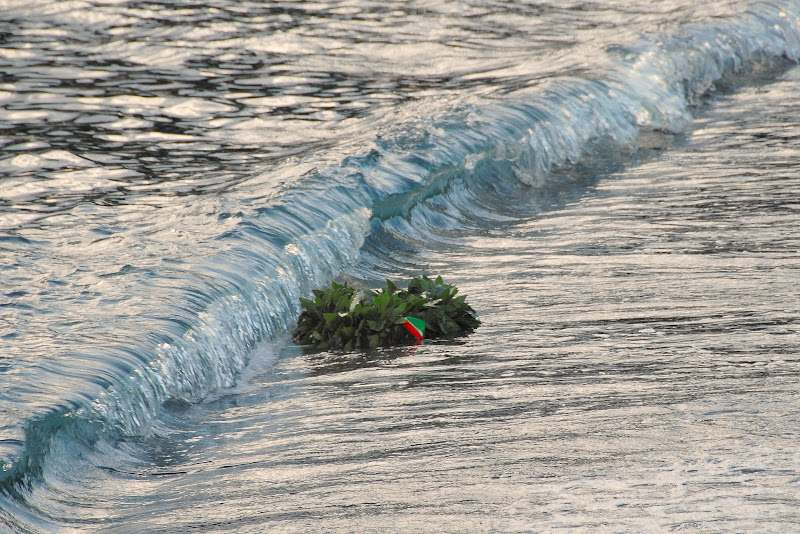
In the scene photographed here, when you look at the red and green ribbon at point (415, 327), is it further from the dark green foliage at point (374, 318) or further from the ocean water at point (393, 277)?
the ocean water at point (393, 277)

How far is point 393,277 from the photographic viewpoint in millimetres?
7379

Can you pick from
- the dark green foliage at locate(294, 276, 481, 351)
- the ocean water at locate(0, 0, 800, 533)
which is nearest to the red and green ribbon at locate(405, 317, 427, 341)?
the dark green foliage at locate(294, 276, 481, 351)

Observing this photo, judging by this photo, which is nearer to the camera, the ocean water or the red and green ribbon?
the ocean water

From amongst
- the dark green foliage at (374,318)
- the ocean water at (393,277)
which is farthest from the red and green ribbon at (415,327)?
the ocean water at (393,277)

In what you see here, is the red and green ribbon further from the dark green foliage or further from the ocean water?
the ocean water

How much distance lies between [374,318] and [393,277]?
1.41 metres

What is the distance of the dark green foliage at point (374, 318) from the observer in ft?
19.5

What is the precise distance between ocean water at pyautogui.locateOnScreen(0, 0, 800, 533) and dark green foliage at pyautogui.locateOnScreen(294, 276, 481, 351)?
138mm

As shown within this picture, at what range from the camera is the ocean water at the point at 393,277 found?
412 cm

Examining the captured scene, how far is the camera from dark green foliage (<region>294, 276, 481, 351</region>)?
5945 mm

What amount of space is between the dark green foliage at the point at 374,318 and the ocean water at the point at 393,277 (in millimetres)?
138

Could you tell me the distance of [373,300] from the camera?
6082 millimetres

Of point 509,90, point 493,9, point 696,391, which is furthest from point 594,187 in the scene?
point 493,9

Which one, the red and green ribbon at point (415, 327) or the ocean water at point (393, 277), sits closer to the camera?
the ocean water at point (393, 277)
